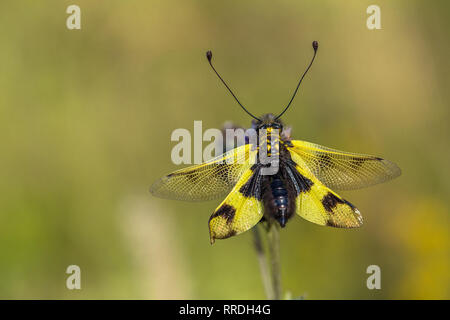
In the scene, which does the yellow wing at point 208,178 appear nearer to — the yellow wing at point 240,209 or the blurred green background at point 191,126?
the yellow wing at point 240,209

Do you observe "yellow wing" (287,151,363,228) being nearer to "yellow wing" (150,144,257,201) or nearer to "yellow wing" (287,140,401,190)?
"yellow wing" (287,140,401,190)

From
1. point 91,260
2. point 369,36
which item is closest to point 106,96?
point 91,260

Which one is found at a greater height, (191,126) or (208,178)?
(191,126)

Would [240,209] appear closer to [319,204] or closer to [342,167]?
[319,204]

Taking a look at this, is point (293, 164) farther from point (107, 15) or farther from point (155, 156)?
point (107, 15)

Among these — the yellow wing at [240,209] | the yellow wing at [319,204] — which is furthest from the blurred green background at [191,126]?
the yellow wing at [319,204]

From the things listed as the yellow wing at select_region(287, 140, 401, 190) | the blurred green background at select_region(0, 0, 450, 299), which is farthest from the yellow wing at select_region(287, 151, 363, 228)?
the blurred green background at select_region(0, 0, 450, 299)

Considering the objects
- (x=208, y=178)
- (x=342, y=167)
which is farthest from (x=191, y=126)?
(x=342, y=167)
